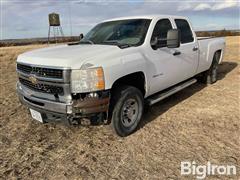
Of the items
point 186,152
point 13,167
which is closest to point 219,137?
point 186,152

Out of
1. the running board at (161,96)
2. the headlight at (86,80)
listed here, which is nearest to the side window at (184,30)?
the running board at (161,96)

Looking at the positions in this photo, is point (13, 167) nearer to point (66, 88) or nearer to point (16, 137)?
point (16, 137)

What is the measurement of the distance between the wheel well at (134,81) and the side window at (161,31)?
775mm

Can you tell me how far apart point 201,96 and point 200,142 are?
261 cm

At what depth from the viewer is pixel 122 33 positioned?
15.3 feet

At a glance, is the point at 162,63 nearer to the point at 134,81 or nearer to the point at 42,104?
the point at 134,81

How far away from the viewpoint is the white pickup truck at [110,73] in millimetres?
3371

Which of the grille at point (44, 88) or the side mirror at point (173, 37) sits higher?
the side mirror at point (173, 37)

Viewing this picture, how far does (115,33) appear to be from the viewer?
15.7ft

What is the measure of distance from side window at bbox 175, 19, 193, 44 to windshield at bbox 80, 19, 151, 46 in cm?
118

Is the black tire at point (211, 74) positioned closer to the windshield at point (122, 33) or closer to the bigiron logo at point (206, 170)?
the windshield at point (122, 33)

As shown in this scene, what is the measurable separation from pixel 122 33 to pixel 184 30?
6.00 ft

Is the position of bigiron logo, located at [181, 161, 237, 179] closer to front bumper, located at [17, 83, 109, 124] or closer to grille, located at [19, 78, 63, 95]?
front bumper, located at [17, 83, 109, 124]

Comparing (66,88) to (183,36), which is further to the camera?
(183,36)
